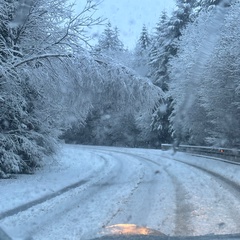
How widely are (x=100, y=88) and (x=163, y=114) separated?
25.7 metres

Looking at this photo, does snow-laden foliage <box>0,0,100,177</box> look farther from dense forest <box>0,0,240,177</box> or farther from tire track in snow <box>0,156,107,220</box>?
tire track in snow <box>0,156,107,220</box>

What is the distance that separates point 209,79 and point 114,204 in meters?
17.8

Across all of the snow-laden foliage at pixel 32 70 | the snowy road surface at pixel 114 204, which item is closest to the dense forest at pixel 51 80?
the snow-laden foliage at pixel 32 70

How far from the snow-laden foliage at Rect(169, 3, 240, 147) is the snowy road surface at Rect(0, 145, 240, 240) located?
10.0 metres

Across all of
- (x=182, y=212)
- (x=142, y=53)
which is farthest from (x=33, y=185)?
(x=142, y=53)

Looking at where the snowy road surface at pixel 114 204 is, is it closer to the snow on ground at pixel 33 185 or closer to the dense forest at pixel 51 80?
the snow on ground at pixel 33 185

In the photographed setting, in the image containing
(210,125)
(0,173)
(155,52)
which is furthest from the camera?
(155,52)

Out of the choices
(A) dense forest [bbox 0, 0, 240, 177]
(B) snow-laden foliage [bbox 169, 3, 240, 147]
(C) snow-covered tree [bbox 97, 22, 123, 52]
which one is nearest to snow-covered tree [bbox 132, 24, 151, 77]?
(C) snow-covered tree [bbox 97, 22, 123, 52]

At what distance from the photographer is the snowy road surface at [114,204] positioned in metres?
7.28

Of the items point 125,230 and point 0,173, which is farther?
point 0,173

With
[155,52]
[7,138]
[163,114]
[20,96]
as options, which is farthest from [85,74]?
[155,52]

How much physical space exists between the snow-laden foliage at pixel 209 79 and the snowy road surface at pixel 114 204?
1000 centimetres

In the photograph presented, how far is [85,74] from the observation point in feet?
47.5

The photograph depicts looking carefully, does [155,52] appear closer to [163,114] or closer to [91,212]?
[163,114]
